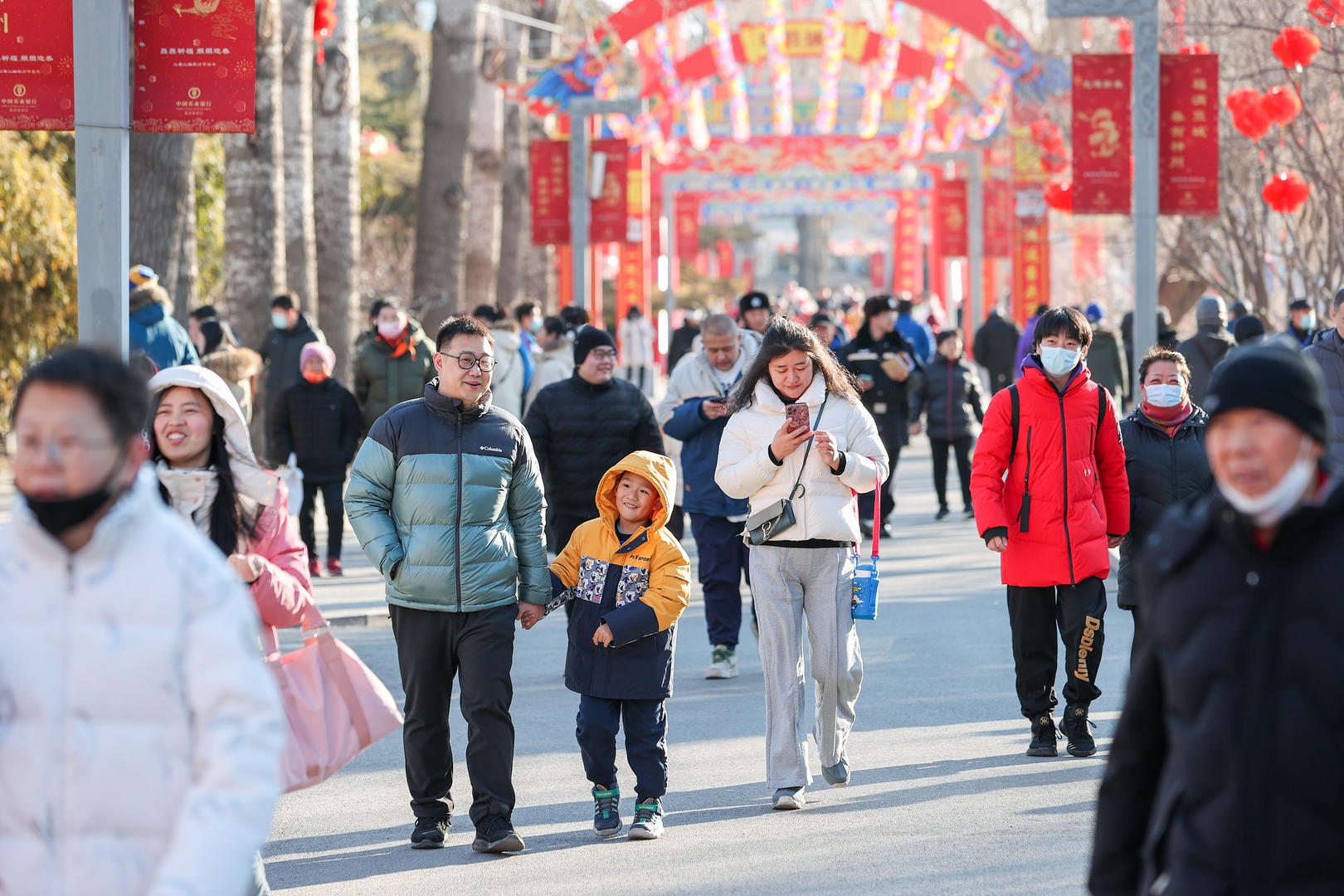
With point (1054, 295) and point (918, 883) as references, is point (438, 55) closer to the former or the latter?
point (918, 883)

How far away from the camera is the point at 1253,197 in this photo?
1836 centimetres

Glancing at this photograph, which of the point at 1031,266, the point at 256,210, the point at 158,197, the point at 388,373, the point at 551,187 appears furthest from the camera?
the point at 1031,266

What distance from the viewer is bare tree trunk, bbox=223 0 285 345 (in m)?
16.0

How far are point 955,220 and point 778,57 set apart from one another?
26.6ft

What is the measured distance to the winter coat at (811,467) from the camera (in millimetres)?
6512

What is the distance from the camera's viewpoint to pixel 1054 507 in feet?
23.0

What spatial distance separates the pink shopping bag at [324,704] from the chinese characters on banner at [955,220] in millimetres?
33037

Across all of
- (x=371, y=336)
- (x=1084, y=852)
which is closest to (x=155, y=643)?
(x=1084, y=852)

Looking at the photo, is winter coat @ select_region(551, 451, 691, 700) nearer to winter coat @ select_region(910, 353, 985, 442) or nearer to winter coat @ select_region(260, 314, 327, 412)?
winter coat @ select_region(260, 314, 327, 412)

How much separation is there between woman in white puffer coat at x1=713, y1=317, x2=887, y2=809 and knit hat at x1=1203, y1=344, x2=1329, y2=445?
3.60 metres

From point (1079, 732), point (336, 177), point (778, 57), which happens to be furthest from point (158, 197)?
point (778, 57)

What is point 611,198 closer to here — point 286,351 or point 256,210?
point 256,210

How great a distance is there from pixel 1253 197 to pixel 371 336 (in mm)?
9628

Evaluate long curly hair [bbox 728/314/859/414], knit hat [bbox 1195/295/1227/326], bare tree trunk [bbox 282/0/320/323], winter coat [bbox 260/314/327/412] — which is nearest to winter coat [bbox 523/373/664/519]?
long curly hair [bbox 728/314/859/414]
